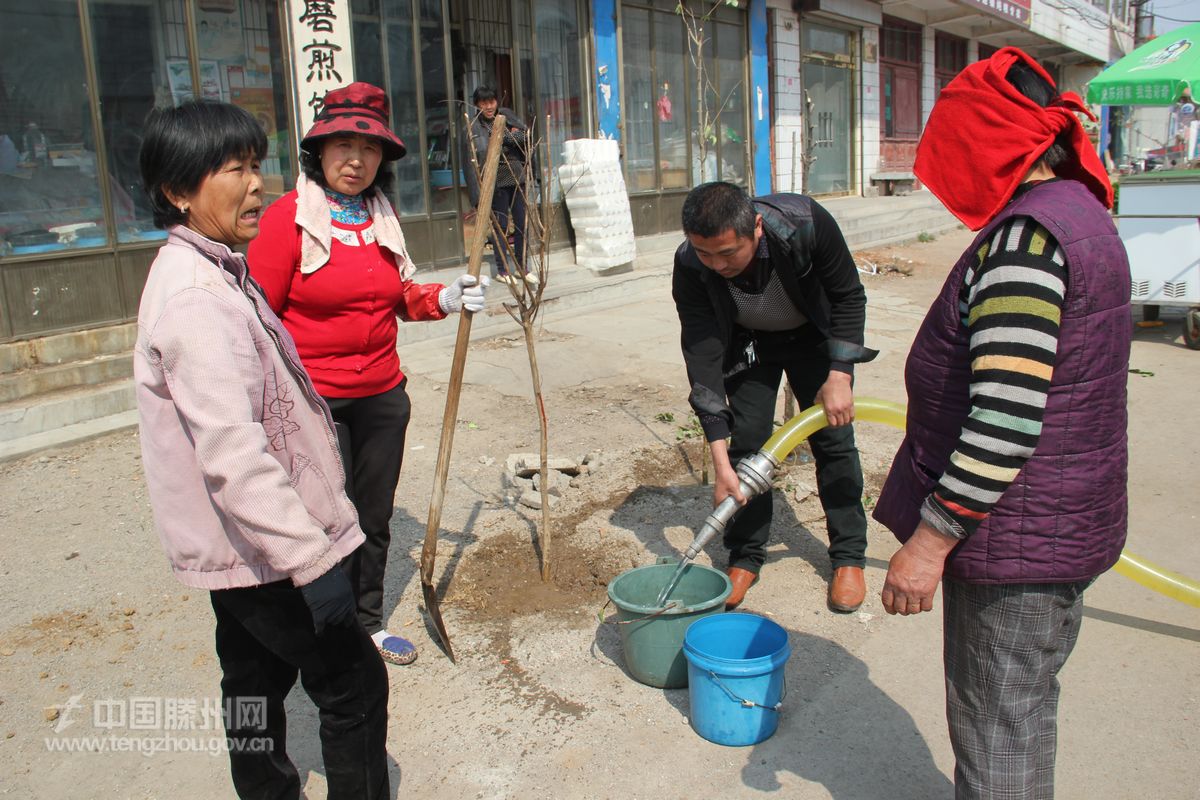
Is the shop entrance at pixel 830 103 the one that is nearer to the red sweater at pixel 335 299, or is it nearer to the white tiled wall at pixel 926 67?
the white tiled wall at pixel 926 67

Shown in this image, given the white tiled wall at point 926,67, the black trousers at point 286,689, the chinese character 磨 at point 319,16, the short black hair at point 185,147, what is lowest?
the black trousers at point 286,689

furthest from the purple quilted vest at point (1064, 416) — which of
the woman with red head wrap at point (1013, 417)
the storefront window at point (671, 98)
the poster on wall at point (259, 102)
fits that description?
the storefront window at point (671, 98)

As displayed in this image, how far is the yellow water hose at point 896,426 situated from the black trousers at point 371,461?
1241mm

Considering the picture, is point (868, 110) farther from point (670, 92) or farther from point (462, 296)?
point (462, 296)

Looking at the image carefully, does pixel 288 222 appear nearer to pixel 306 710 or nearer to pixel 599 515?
pixel 306 710

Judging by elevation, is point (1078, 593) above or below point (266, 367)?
below

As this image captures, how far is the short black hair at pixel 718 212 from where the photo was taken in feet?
9.80

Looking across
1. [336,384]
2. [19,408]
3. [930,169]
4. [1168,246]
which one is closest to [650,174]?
[1168,246]

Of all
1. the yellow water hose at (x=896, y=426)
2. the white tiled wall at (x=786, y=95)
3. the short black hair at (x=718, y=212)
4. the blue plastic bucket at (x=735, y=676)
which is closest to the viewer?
the blue plastic bucket at (x=735, y=676)

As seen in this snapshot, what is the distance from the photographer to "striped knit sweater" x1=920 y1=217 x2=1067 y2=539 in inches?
65.8

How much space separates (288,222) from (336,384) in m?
0.52

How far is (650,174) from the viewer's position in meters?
12.5

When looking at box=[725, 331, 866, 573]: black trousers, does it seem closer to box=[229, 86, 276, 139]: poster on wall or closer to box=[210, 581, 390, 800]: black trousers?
box=[210, 581, 390, 800]: black trousers

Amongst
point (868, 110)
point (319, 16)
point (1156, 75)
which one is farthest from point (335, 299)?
point (868, 110)
